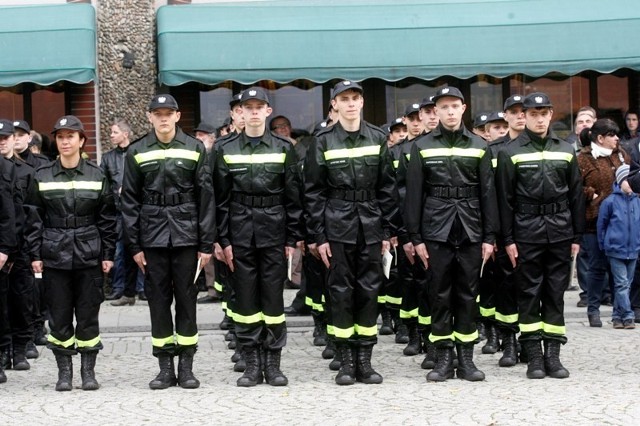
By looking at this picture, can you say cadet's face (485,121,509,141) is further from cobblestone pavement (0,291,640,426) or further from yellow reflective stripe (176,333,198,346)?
yellow reflective stripe (176,333,198,346)

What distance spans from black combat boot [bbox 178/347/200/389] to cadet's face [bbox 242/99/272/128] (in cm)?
188

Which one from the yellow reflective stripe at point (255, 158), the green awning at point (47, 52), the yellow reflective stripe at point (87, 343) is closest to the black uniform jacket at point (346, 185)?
the yellow reflective stripe at point (255, 158)

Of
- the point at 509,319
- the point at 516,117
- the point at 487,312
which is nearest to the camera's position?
the point at 509,319

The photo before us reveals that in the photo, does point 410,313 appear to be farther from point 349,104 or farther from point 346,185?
point 349,104

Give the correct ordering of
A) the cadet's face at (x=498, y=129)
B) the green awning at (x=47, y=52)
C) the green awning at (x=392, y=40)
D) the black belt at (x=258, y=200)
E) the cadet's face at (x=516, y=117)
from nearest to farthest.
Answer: the black belt at (x=258, y=200) → the cadet's face at (x=516, y=117) → the cadet's face at (x=498, y=129) → the green awning at (x=47, y=52) → the green awning at (x=392, y=40)

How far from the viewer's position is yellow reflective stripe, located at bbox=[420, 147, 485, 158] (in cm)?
937

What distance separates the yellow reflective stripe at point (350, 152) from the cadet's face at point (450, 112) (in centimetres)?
63

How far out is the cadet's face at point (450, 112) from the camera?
941 centimetres

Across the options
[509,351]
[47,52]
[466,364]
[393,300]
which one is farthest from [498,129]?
[47,52]

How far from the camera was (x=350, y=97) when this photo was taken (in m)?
9.37

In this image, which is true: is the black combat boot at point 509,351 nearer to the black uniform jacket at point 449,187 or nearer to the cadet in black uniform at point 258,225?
the black uniform jacket at point 449,187

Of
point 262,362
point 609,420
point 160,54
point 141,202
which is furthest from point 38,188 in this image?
point 160,54

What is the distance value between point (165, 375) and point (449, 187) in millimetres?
2722

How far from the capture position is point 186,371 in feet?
30.3
